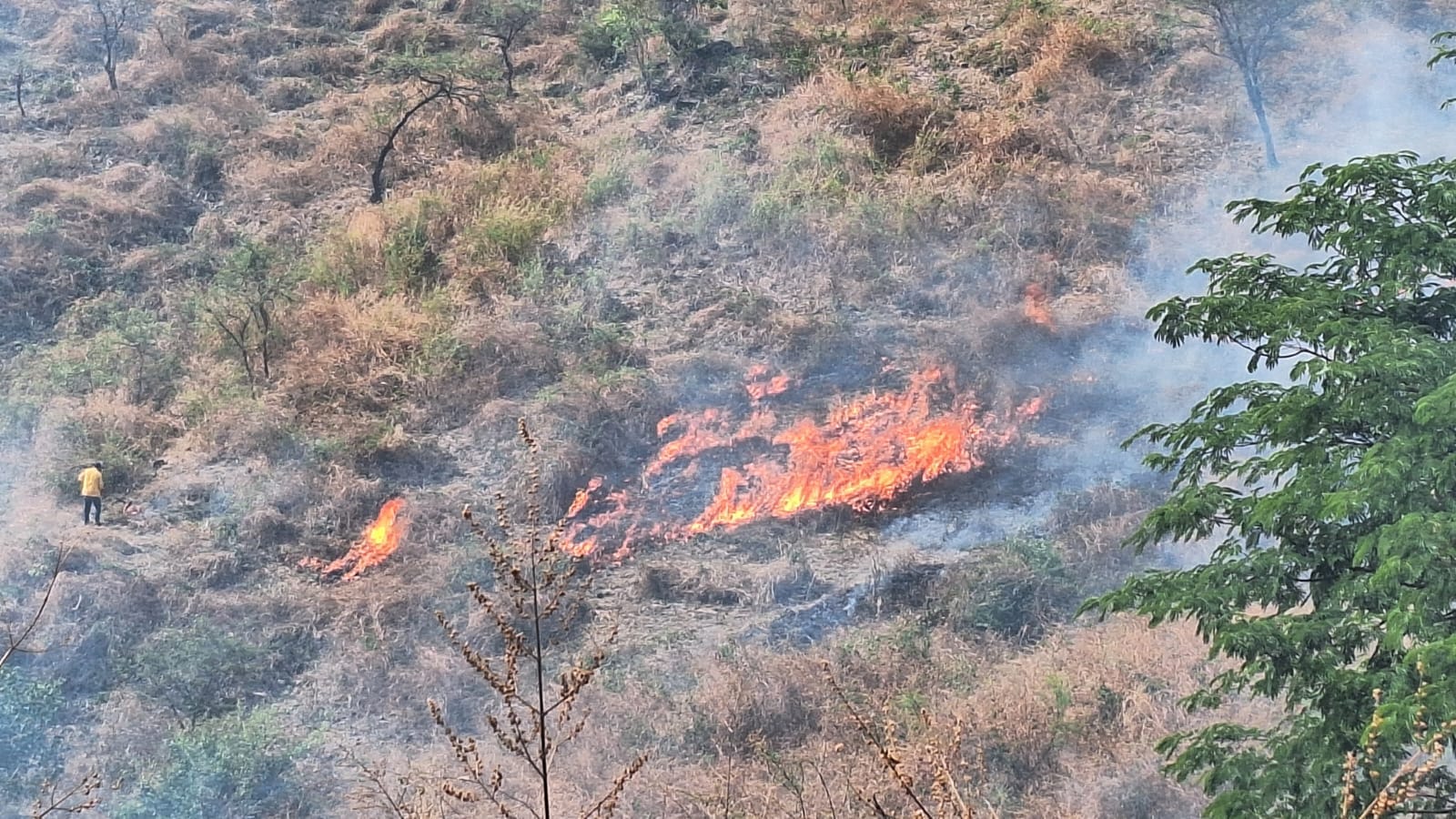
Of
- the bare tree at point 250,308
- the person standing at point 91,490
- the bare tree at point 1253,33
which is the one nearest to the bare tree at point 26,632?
the person standing at point 91,490

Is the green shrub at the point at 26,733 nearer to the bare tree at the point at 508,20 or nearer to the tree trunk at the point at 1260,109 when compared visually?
the bare tree at the point at 508,20

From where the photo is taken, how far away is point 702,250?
594 inches

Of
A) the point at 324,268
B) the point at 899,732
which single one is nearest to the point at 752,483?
the point at 899,732

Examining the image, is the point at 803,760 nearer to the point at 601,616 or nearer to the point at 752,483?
the point at 601,616

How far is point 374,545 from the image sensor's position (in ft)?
38.9

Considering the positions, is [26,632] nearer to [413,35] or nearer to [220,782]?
[220,782]

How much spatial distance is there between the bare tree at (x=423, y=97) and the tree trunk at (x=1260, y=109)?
424 inches

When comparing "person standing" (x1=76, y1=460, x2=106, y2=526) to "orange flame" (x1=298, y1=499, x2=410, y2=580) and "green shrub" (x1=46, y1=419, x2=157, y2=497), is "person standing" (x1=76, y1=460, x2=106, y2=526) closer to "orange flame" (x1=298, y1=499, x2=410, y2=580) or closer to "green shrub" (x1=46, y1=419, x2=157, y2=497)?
"green shrub" (x1=46, y1=419, x2=157, y2=497)

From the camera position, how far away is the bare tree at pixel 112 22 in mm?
20350

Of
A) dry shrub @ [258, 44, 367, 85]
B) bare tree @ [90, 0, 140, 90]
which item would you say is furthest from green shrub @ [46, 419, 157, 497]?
bare tree @ [90, 0, 140, 90]

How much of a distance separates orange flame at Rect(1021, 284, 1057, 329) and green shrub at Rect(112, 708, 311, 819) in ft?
28.1

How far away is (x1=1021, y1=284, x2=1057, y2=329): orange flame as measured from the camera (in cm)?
1353

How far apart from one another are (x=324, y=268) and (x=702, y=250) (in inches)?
186

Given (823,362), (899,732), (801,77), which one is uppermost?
(801,77)
